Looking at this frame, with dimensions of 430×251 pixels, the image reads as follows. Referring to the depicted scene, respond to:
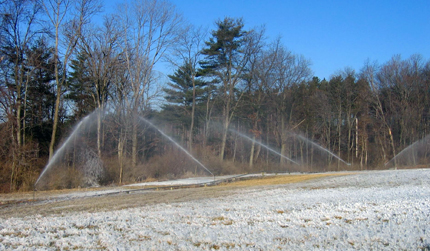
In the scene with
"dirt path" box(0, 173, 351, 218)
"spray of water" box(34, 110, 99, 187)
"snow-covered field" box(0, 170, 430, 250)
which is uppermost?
"spray of water" box(34, 110, 99, 187)

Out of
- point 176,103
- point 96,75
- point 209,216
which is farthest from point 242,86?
point 209,216

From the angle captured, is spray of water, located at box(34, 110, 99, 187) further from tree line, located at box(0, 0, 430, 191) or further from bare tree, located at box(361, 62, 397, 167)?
bare tree, located at box(361, 62, 397, 167)

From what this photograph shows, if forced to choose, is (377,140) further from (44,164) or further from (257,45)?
(44,164)

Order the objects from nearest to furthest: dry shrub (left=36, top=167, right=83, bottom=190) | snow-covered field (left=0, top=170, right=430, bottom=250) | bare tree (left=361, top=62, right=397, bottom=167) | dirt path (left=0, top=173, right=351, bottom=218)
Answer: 1. snow-covered field (left=0, top=170, right=430, bottom=250)
2. dirt path (left=0, top=173, right=351, bottom=218)
3. dry shrub (left=36, top=167, right=83, bottom=190)
4. bare tree (left=361, top=62, right=397, bottom=167)

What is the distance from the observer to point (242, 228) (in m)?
8.30

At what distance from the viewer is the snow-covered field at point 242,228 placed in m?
6.87

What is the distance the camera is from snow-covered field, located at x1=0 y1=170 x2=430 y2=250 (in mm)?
6867

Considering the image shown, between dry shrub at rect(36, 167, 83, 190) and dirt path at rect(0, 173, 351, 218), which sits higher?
dry shrub at rect(36, 167, 83, 190)

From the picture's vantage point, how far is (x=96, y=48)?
37938mm

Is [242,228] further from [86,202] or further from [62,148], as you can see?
[62,148]

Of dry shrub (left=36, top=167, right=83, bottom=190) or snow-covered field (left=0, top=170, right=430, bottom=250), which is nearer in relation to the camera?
snow-covered field (left=0, top=170, right=430, bottom=250)

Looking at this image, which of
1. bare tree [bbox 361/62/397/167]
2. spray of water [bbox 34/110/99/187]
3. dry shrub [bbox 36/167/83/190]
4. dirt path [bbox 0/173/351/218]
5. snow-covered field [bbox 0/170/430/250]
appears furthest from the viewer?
bare tree [bbox 361/62/397/167]

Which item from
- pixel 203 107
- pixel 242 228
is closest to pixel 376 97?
pixel 203 107

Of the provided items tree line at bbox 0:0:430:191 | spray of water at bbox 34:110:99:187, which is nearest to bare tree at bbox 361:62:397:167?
tree line at bbox 0:0:430:191
